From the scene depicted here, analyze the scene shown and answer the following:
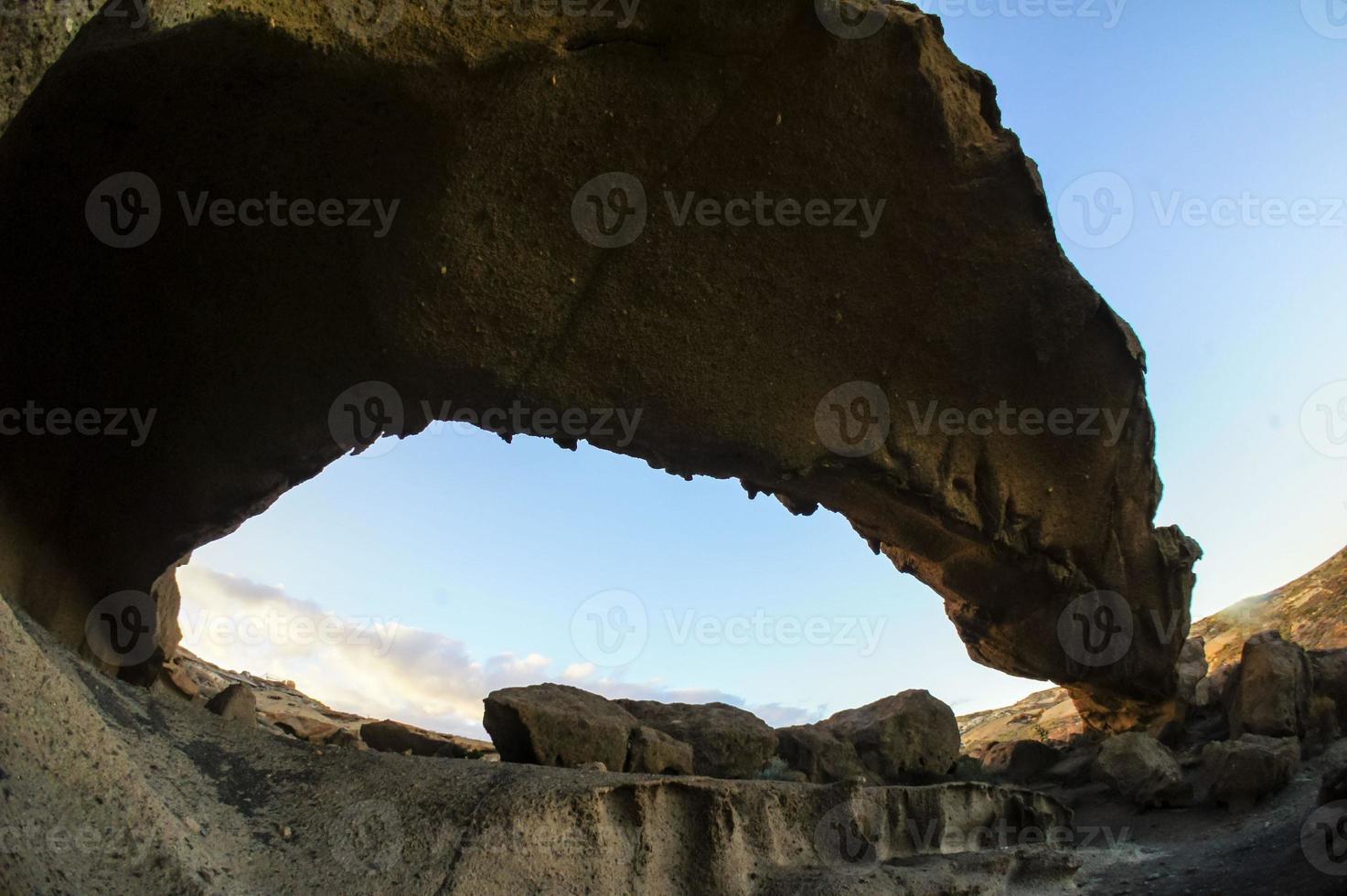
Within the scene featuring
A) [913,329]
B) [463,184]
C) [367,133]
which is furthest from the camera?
[913,329]

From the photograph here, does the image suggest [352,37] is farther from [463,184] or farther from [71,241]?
[71,241]

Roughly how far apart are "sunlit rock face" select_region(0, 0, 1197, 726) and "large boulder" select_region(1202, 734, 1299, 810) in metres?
2.48

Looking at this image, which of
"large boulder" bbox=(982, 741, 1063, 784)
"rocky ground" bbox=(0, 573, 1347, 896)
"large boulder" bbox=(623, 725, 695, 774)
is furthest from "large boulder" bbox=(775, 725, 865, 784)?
"large boulder" bbox=(982, 741, 1063, 784)

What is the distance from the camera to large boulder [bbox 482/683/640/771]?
502 centimetres

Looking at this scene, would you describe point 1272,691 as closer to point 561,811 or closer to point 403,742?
point 561,811

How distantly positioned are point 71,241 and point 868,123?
3.97m

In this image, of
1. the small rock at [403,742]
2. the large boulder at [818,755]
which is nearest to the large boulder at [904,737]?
the large boulder at [818,755]

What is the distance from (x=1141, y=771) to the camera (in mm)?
6988

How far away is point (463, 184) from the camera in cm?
445

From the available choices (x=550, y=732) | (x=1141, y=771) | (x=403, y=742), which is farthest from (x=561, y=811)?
(x=1141, y=771)

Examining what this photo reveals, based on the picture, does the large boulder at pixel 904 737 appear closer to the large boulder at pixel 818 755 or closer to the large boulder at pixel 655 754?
the large boulder at pixel 818 755

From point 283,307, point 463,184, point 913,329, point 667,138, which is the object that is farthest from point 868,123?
point 283,307

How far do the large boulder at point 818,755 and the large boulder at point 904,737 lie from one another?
0.19 m

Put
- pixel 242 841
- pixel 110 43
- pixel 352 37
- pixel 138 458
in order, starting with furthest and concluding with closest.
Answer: pixel 138 458
pixel 352 37
pixel 242 841
pixel 110 43
